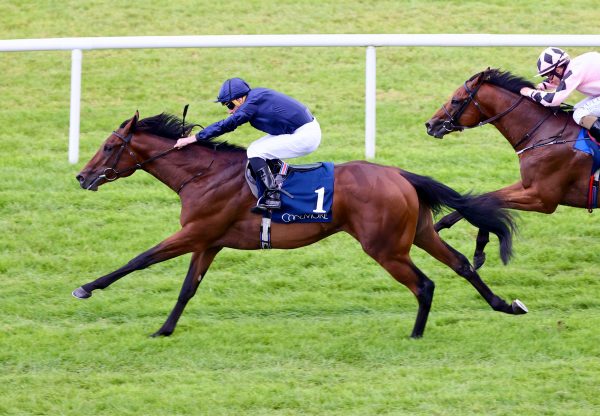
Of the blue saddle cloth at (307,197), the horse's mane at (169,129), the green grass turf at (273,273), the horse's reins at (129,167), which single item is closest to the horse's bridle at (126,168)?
the horse's reins at (129,167)

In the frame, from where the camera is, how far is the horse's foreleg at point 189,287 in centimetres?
736

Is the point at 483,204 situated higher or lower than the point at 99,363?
higher

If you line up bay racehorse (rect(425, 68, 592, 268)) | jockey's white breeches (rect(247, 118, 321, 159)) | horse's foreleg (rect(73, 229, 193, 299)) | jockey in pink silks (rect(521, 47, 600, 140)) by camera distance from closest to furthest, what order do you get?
horse's foreleg (rect(73, 229, 193, 299)), jockey's white breeches (rect(247, 118, 321, 159)), jockey in pink silks (rect(521, 47, 600, 140)), bay racehorse (rect(425, 68, 592, 268))

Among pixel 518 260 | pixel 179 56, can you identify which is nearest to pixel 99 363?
pixel 518 260

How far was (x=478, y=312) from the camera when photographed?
7.79 metres

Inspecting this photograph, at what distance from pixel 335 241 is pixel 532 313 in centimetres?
199

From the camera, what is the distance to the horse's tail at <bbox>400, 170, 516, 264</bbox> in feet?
24.1

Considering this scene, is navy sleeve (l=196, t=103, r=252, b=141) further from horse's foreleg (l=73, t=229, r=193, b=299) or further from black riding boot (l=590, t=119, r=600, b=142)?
black riding boot (l=590, t=119, r=600, b=142)

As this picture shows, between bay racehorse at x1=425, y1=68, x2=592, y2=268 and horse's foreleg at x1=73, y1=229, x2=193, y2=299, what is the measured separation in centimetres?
218

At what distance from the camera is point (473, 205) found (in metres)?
7.50

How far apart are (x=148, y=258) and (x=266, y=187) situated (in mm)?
900

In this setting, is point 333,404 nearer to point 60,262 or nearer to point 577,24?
point 60,262

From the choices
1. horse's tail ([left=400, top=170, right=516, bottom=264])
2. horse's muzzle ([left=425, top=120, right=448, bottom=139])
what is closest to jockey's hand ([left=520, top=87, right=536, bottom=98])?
horse's muzzle ([left=425, top=120, right=448, bottom=139])

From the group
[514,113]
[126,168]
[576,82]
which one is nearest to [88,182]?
[126,168]
